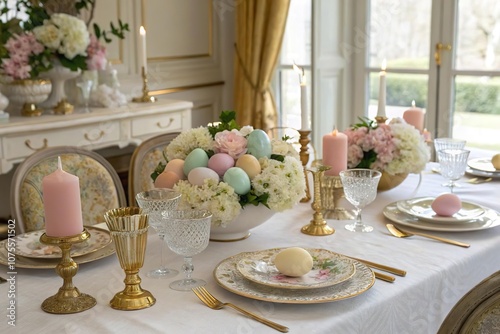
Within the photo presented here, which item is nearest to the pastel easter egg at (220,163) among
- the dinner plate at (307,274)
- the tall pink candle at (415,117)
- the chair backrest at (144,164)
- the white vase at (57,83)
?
the dinner plate at (307,274)

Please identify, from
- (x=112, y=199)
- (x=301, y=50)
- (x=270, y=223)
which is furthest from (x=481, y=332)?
(x=301, y=50)

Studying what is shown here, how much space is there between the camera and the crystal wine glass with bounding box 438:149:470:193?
73.8 inches

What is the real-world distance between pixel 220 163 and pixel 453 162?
72 centimetres

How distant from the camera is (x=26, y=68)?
2.94 m

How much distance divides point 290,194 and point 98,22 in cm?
241

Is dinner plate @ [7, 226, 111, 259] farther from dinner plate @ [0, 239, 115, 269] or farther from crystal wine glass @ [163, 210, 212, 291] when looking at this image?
crystal wine glass @ [163, 210, 212, 291]

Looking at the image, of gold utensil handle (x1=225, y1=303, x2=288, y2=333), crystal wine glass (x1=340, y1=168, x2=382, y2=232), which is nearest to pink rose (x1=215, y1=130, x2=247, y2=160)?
crystal wine glass (x1=340, y1=168, x2=382, y2=232)

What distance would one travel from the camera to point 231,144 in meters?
1.58

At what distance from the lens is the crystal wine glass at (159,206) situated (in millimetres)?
1392

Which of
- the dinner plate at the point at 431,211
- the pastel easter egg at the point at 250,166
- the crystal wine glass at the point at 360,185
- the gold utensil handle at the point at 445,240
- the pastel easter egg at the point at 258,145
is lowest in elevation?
the gold utensil handle at the point at 445,240

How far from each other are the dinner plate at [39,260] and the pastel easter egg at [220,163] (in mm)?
290

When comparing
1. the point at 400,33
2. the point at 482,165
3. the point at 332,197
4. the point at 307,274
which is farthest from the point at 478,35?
the point at 307,274

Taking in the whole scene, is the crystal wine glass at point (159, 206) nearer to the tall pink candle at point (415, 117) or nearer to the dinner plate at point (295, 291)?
the dinner plate at point (295, 291)

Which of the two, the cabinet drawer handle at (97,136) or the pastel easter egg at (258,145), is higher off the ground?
the pastel easter egg at (258,145)
